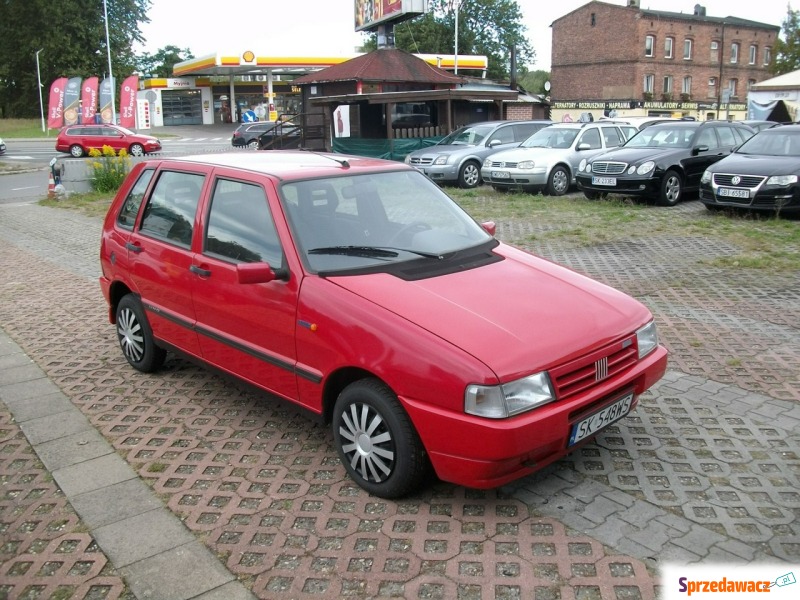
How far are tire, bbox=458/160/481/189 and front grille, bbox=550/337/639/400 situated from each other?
563 inches

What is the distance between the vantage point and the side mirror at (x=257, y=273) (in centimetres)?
401

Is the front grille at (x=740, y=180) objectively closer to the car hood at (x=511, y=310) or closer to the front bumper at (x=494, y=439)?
the car hood at (x=511, y=310)

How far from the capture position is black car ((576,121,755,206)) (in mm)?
13789

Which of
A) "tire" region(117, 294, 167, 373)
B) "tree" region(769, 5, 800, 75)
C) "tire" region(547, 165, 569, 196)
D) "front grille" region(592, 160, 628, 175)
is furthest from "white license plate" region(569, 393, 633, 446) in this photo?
"tree" region(769, 5, 800, 75)

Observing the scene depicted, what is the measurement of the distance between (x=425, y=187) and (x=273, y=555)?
2800mm

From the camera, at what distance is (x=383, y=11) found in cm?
2881

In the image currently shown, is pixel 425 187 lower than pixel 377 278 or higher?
higher

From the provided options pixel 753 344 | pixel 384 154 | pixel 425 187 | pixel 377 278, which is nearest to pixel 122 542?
pixel 377 278

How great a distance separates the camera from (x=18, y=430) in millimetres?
4906

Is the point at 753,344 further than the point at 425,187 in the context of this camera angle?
Yes

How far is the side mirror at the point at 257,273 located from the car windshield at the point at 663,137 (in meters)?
12.3

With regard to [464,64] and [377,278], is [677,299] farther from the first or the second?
[464,64]

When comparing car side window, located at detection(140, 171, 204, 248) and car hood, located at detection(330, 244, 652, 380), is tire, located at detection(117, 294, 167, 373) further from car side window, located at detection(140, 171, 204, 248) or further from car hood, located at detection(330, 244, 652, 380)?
car hood, located at detection(330, 244, 652, 380)

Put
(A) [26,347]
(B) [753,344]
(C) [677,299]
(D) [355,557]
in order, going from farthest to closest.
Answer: (C) [677,299] < (A) [26,347] < (B) [753,344] < (D) [355,557]
